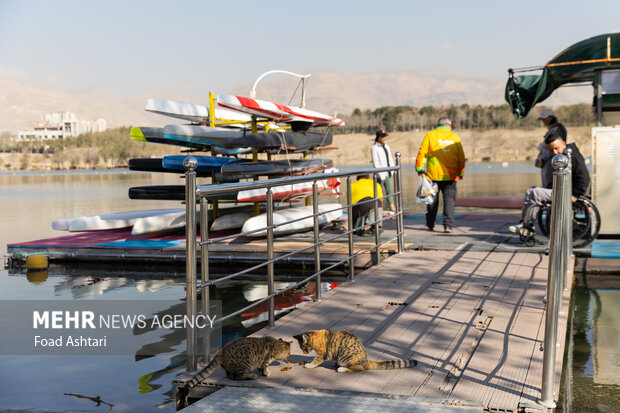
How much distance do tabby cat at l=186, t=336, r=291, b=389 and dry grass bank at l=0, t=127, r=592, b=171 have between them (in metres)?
87.2

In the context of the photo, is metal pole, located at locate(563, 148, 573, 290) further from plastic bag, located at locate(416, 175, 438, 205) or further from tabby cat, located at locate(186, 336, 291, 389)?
plastic bag, located at locate(416, 175, 438, 205)

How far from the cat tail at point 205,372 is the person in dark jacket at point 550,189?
4.92 meters

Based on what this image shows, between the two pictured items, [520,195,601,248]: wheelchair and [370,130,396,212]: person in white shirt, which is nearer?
[520,195,601,248]: wheelchair

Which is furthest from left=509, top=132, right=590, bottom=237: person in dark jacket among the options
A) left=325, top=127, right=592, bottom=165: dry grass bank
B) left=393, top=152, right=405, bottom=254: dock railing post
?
left=325, top=127, right=592, bottom=165: dry grass bank

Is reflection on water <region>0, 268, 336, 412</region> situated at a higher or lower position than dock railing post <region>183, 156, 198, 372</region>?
lower

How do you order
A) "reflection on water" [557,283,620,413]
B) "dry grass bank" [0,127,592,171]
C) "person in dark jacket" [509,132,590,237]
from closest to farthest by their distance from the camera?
"reflection on water" [557,283,620,413] → "person in dark jacket" [509,132,590,237] → "dry grass bank" [0,127,592,171]

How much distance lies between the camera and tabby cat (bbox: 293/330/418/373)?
3695 mm

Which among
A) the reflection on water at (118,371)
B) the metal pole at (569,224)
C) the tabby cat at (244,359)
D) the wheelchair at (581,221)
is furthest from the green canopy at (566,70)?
the tabby cat at (244,359)

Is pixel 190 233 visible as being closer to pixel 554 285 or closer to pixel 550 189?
pixel 554 285

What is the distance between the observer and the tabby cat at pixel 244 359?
3600 millimetres

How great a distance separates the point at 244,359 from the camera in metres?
3.60

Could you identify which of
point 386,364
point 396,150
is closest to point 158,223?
point 386,364

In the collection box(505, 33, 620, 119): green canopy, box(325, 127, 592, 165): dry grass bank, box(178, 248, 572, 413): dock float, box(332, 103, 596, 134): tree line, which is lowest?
box(178, 248, 572, 413): dock float

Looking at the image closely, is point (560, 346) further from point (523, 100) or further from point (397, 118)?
point (397, 118)
